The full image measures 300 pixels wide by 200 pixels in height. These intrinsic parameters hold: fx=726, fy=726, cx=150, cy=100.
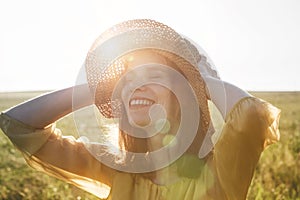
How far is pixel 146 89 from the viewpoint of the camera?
2.57 meters

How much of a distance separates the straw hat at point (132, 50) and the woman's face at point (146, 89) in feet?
0.13

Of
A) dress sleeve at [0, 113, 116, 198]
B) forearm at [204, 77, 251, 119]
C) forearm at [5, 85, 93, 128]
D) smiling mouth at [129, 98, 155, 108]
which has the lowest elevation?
dress sleeve at [0, 113, 116, 198]

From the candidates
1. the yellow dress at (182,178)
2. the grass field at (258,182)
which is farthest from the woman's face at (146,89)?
the grass field at (258,182)

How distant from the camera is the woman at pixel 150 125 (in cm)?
250

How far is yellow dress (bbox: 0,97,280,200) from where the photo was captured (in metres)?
2.40

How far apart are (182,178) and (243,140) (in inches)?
14.3

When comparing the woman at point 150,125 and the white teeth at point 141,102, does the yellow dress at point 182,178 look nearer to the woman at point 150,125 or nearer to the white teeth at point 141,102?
the woman at point 150,125

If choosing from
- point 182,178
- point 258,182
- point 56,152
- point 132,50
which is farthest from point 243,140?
point 258,182

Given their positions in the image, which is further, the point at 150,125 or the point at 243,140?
the point at 150,125

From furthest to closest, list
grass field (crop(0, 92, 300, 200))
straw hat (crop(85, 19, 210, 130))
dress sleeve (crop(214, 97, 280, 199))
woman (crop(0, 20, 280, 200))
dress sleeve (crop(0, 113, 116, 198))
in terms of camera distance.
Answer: grass field (crop(0, 92, 300, 200))
dress sleeve (crop(0, 113, 116, 198))
straw hat (crop(85, 19, 210, 130))
woman (crop(0, 20, 280, 200))
dress sleeve (crop(214, 97, 280, 199))

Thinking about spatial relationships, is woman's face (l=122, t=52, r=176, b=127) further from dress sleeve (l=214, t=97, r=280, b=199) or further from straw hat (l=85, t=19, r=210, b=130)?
dress sleeve (l=214, t=97, r=280, b=199)

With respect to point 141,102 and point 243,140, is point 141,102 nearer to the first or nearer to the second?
point 141,102

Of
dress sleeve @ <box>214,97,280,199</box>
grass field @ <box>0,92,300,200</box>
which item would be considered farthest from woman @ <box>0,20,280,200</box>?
grass field @ <box>0,92,300,200</box>

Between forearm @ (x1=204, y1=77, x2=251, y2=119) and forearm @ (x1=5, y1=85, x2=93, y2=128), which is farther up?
forearm @ (x1=204, y1=77, x2=251, y2=119)
